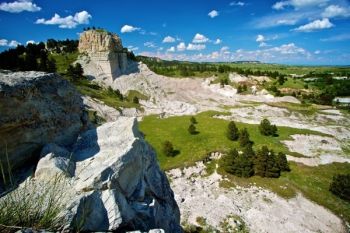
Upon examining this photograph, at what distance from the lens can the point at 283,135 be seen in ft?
180

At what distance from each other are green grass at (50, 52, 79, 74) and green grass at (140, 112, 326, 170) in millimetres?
38865

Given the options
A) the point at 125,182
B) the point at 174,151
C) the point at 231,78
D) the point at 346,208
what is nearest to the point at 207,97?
the point at 231,78

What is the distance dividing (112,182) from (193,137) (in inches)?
1712

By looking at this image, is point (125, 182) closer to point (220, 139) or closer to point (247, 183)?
point (247, 183)

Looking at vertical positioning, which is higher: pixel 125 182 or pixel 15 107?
pixel 15 107

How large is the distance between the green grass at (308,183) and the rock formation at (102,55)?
2456 inches

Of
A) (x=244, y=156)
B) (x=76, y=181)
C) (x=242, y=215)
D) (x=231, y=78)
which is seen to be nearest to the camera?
(x=76, y=181)

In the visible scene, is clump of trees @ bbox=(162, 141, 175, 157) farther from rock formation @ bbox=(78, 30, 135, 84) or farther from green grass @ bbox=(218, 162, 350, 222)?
rock formation @ bbox=(78, 30, 135, 84)

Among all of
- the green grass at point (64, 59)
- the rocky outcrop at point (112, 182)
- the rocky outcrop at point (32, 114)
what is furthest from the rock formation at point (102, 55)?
the rocky outcrop at point (112, 182)

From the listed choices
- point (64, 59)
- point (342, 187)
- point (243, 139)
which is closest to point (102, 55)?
point (64, 59)

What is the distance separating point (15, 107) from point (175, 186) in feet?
99.0

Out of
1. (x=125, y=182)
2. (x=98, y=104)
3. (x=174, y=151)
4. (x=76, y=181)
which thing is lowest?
(x=174, y=151)

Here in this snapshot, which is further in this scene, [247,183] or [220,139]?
[220,139]

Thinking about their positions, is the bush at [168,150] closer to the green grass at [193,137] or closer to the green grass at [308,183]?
the green grass at [193,137]
